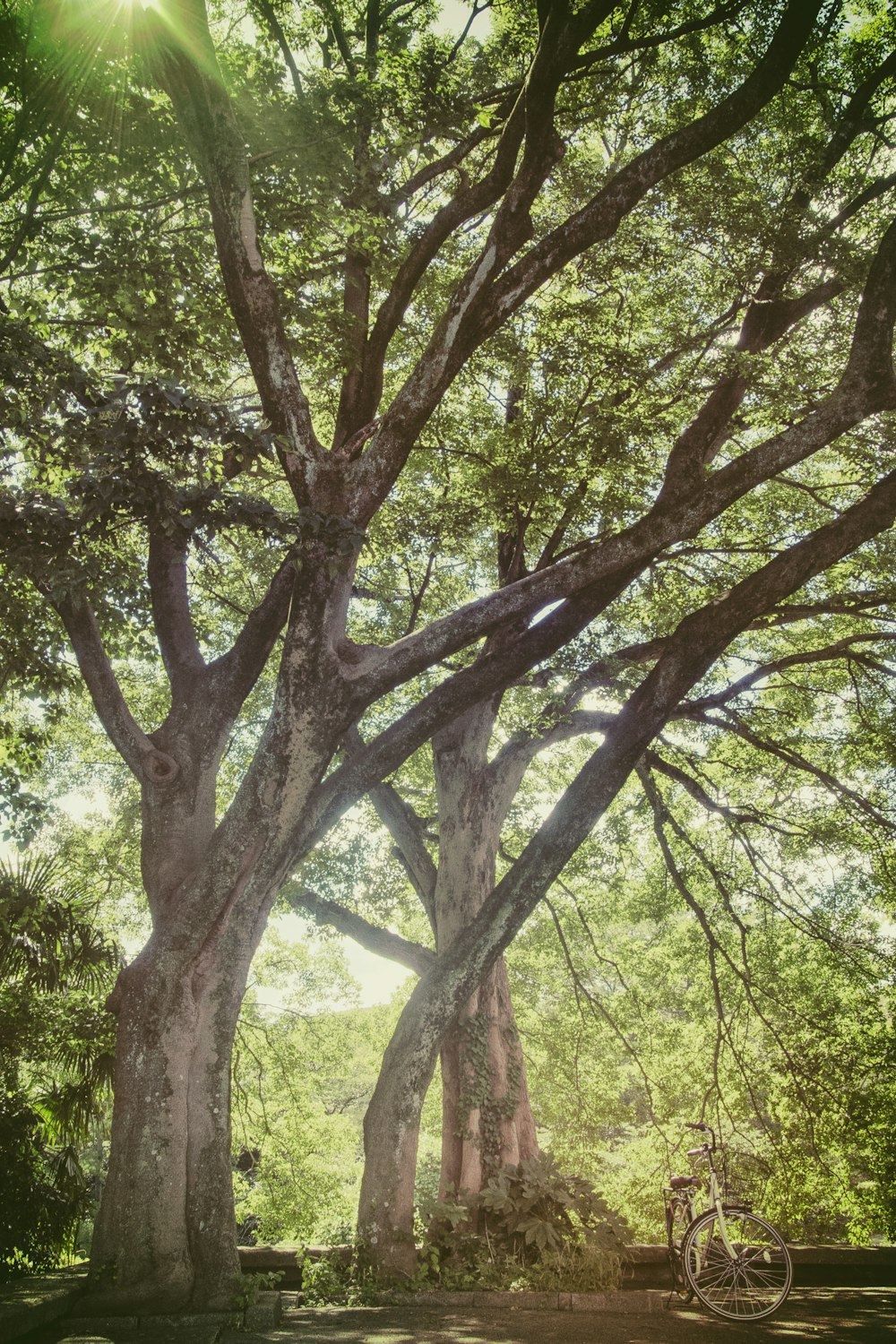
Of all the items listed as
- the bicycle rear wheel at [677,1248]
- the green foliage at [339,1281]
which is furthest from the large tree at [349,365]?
the bicycle rear wheel at [677,1248]

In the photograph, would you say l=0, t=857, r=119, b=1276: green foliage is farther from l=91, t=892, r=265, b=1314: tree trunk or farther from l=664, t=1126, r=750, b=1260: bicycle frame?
l=664, t=1126, r=750, b=1260: bicycle frame

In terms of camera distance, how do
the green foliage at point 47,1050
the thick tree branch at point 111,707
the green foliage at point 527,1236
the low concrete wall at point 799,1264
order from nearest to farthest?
the green foliage at point 47,1050, the thick tree branch at point 111,707, the green foliage at point 527,1236, the low concrete wall at point 799,1264

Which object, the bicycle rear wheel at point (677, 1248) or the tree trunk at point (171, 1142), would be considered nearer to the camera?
the tree trunk at point (171, 1142)

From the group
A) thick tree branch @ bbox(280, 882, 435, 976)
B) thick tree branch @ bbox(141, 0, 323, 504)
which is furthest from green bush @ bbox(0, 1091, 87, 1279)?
thick tree branch @ bbox(141, 0, 323, 504)

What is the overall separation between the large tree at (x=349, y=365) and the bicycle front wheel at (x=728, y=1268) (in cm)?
216

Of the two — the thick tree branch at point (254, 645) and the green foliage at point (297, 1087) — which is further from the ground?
the thick tree branch at point (254, 645)

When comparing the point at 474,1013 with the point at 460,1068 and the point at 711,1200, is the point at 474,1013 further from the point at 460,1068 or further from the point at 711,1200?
the point at 711,1200

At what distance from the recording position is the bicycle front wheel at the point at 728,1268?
18.6ft

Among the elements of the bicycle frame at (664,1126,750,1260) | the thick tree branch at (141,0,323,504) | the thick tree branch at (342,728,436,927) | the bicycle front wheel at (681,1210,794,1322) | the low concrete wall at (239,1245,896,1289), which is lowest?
the low concrete wall at (239,1245,896,1289)

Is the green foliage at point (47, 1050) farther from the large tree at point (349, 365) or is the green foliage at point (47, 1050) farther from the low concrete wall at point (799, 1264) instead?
the low concrete wall at point (799, 1264)

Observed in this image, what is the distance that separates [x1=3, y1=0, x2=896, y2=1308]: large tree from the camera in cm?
523

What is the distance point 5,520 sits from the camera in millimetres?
4770

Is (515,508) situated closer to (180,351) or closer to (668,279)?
(668,279)

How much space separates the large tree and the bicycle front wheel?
216cm
